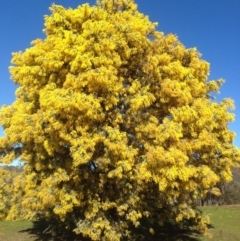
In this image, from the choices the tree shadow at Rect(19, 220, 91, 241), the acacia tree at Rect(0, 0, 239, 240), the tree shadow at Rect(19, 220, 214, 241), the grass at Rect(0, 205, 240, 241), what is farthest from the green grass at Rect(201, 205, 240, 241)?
the tree shadow at Rect(19, 220, 91, 241)

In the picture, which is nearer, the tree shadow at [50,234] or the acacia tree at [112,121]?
the acacia tree at [112,121]

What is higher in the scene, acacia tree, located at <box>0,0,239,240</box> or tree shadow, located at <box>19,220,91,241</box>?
acacia tree, located at <box>0,0,239,240</box>

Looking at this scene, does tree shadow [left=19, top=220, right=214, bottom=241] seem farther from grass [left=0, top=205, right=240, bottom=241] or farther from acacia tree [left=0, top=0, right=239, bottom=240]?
acacia tree [left=0, top=0, right=239, bottom=240]

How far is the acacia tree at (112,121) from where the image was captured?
1548 cm

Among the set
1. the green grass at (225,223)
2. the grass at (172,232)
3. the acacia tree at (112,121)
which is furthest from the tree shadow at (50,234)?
the green grass at (225,223)

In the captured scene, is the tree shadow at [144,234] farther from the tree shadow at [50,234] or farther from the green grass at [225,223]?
the green grass at [225,223]

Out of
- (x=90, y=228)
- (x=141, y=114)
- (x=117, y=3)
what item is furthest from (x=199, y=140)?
(x=117, y=3)

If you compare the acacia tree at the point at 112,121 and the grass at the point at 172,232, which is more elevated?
the acacia tree at the point at 112,121

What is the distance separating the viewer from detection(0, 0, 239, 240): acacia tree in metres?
15.5

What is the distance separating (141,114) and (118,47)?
299 centimetres

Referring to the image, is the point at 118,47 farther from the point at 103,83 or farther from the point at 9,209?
the point at 9,209

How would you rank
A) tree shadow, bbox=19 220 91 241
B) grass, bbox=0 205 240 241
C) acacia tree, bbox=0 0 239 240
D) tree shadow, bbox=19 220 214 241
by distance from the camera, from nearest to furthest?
acacia tree, bbox=0 0 239 240
tree shadow, bbox=19 220 91 241
tree shadow, bbox=19 220 214 241
grass, bbox=0 205 240 241

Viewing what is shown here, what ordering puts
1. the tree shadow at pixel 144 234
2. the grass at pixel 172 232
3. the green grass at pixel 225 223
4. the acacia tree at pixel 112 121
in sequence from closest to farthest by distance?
the acacia tree at pixel 112 121 → the tree shadow at pixel 144 234 → the grass at pixel 172 232 → the green grass at pixel 225 223

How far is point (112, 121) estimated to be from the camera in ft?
54.0
